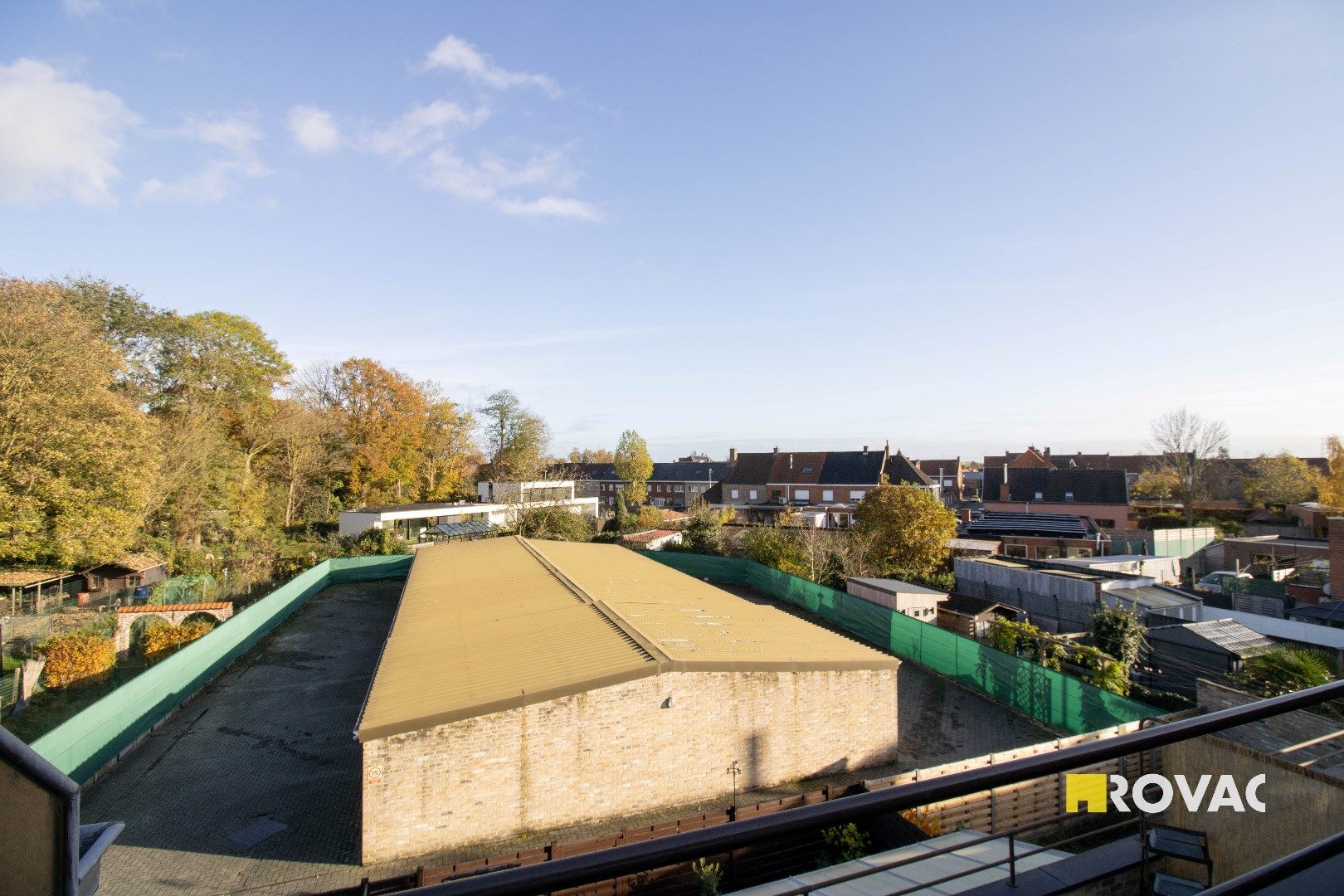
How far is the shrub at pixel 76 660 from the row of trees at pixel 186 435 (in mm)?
4532

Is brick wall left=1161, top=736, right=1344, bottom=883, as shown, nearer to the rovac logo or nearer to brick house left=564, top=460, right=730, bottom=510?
the rovac logo

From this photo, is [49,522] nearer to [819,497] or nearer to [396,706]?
[396,706]

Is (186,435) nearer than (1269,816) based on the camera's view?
No

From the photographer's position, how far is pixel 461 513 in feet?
125

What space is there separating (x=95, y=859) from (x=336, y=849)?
35.1 feet

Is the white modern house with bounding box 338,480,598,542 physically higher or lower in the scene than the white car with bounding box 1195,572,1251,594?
higher

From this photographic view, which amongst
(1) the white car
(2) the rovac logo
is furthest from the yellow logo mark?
(1) the white car

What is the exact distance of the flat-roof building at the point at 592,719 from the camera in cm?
936

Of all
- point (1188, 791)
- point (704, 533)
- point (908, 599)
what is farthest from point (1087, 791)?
point (704, 533)

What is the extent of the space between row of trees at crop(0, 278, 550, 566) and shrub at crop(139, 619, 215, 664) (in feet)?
12.3

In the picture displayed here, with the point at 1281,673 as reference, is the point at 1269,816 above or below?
below

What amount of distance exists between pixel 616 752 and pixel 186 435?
2632 centimetres

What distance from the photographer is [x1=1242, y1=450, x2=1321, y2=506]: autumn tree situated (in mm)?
43156

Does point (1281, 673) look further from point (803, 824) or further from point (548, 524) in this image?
point (548, 524)
